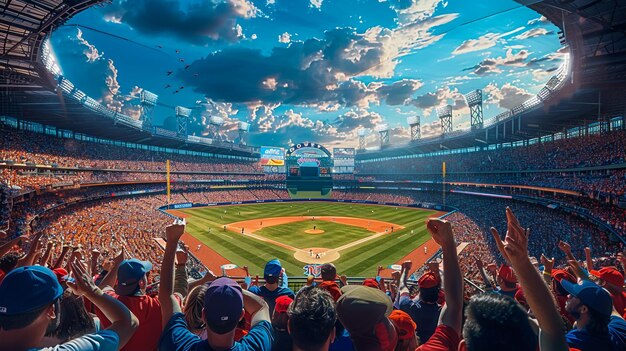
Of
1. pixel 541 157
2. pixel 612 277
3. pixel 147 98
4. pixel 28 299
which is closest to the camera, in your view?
pixel 28 299

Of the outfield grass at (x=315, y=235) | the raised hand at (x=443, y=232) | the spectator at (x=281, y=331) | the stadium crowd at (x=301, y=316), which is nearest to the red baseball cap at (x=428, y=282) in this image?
the stadium crowd at (x=301, y=316)

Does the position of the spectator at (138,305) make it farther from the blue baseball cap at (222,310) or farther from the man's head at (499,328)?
the man's head at (499,328)

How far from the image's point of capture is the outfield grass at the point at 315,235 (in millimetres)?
31406

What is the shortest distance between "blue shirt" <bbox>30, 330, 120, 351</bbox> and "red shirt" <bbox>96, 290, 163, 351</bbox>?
1212 mm

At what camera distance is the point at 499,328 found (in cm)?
192

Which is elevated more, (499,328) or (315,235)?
(499,328)

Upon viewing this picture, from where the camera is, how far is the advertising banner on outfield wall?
288 feet

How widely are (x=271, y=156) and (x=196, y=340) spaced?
86.9 m

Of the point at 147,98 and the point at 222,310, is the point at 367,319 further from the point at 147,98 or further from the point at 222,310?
the point at 147,98

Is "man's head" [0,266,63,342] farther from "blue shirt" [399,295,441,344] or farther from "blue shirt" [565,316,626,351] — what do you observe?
"blue shirt" [565,316,626,351]

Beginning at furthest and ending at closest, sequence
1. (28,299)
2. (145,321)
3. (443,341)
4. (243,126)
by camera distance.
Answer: (243,126) → (145,321) → (443,341) → (28,299)

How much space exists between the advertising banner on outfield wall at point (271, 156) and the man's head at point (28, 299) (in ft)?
282

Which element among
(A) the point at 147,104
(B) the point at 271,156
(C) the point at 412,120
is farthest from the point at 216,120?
(C) the point at 412,120

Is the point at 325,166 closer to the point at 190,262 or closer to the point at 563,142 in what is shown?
the point at 563,142
